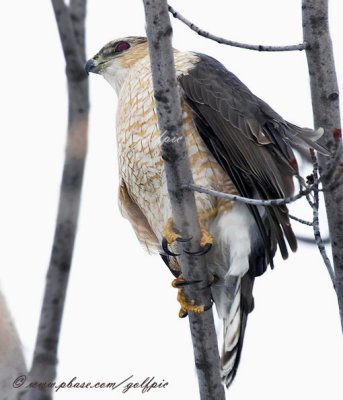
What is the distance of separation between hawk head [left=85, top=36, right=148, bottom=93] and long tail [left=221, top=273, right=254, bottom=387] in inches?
69.6

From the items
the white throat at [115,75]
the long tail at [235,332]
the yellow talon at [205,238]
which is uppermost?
the white throat at [115,75]

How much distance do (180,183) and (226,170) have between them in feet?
2.65

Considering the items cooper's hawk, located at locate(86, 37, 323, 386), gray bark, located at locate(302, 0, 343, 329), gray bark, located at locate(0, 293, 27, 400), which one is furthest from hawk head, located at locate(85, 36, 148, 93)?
gray bark, located at locate(0, 293, 27, 400)

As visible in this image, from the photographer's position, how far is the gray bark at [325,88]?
13.3ft

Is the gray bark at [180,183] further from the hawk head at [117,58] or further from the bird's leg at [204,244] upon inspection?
the hawk head at [117,58]

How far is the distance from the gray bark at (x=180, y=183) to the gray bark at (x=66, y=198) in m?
0.55

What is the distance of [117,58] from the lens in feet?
19.3

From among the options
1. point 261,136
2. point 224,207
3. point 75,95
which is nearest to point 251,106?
point 261,136

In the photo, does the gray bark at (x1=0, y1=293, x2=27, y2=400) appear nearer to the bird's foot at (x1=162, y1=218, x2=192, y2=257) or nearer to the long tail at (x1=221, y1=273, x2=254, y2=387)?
the bird's foot at (x1=162, y1=218, x2=192, y2=257)

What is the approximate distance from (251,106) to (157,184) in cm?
76

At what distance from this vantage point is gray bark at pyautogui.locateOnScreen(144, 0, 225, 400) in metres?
3.72

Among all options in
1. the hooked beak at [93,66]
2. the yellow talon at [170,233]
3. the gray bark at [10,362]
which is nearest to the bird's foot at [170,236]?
the yellow talon at [170,233]

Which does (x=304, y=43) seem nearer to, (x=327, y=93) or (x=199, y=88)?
(x=327, y=93)

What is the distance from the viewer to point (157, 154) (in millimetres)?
4816
